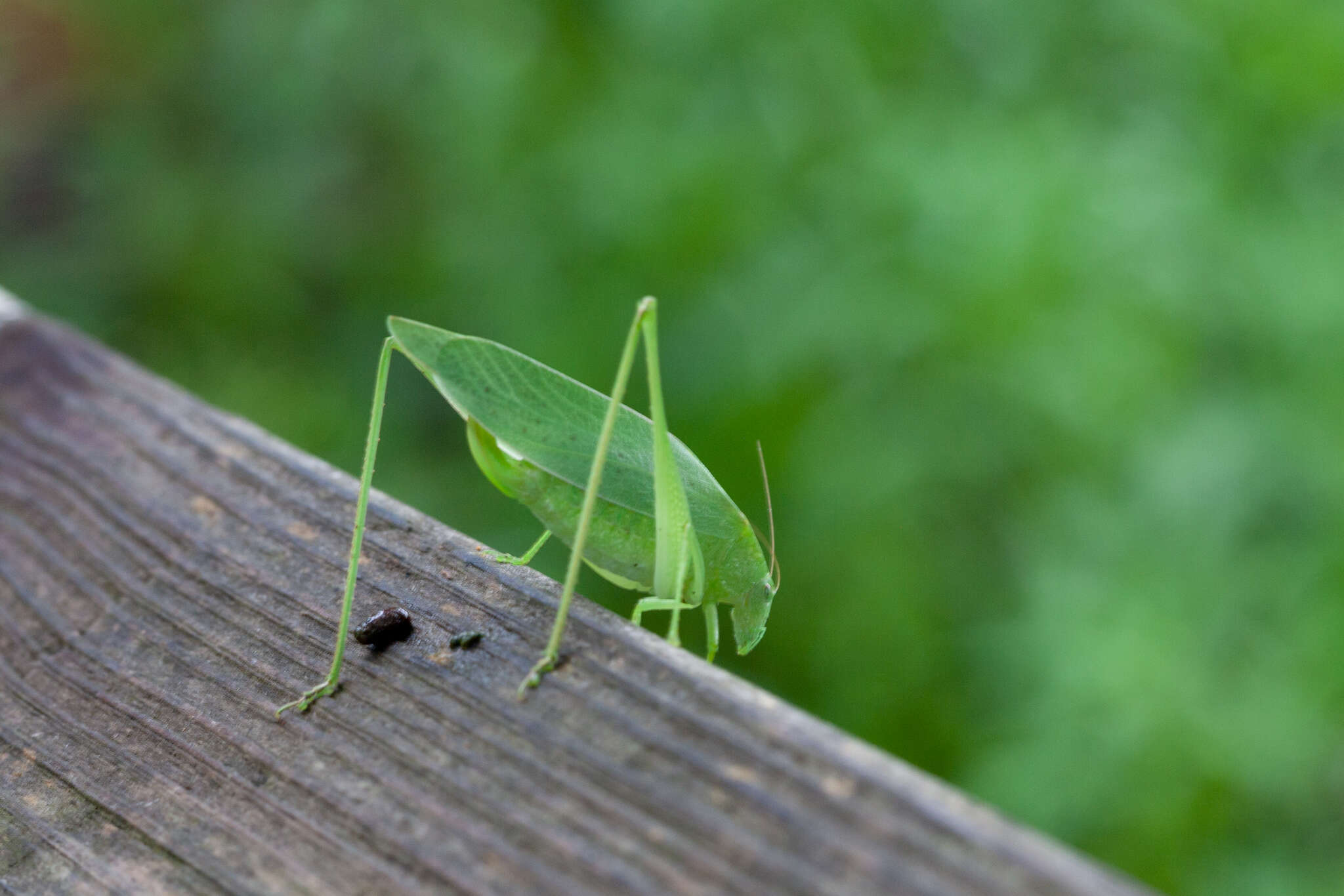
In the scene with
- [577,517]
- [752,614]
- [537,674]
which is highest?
[537,674]

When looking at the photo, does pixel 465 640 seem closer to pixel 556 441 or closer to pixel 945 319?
pixel 556 441

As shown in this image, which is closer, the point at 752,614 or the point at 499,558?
the point at 499,558

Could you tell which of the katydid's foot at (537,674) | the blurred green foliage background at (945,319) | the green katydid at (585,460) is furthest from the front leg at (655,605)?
the blurred green foliage background at (945,319)

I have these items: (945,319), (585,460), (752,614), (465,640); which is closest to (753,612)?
(752,614)

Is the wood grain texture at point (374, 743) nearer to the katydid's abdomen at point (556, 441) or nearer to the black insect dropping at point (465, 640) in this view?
the black insect dropping at point (465, 640)

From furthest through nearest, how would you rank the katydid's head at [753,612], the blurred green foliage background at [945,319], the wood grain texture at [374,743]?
the blurred green foliage background at [945,319] < the katydid's head at [753,612] < the wood grain texture at [374,743]

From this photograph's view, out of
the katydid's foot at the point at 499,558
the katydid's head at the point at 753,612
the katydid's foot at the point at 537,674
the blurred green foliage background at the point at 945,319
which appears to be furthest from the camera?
the blurred green foliage background at the point at 945,319
